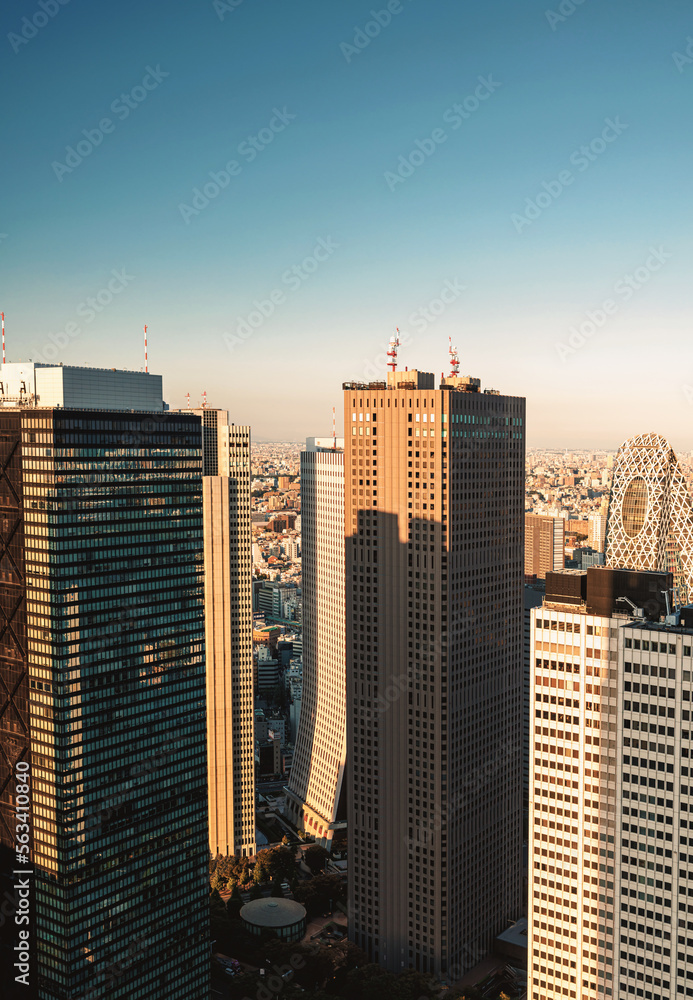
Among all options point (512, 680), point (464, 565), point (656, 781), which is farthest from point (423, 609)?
point (656, 781)

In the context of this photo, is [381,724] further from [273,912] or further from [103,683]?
[103,683]

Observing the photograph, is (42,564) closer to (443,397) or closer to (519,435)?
(443,397)

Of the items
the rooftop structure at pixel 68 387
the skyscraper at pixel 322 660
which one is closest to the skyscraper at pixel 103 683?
the rooftop structure at pixel 68 387

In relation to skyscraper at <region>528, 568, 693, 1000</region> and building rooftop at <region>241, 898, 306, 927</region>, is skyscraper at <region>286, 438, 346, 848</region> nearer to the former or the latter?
building rooftop at <region>241, 898, 306, 927</region>

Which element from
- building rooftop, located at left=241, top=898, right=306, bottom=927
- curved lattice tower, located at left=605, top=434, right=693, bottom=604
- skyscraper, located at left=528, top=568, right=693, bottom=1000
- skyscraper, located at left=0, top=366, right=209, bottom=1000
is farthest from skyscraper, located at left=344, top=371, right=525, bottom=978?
skyscraper, located at left=528, top=568, right=693, bottom=1000

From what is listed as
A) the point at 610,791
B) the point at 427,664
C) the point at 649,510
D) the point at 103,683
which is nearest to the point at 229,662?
the point at 427,664
